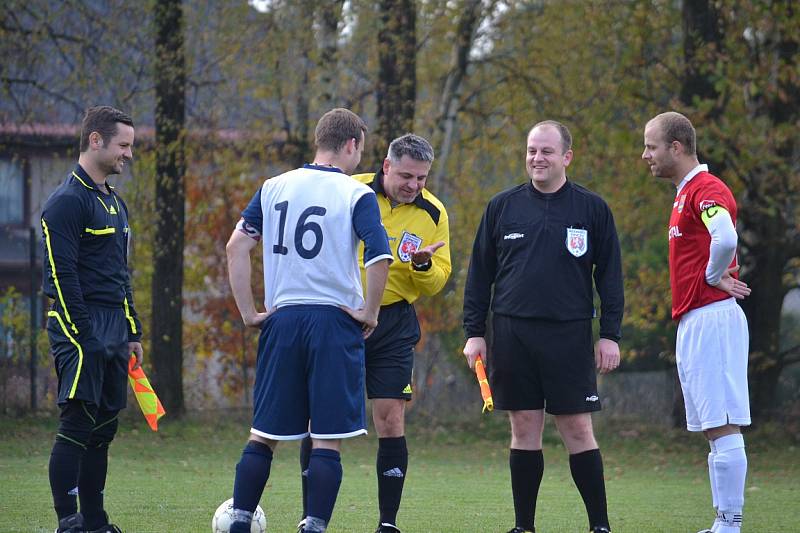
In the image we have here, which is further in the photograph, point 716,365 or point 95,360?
point 716,365

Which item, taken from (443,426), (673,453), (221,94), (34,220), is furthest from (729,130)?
(34,220)

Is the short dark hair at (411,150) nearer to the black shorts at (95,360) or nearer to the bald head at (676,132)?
the bald head at (676,132)

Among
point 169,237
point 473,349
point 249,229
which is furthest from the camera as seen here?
point 169,237

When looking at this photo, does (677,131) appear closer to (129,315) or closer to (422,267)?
(422,267)

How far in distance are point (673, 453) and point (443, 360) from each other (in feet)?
18.0

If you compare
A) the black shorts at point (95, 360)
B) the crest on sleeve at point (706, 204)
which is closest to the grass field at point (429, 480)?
the black shorts at point (95, 360)

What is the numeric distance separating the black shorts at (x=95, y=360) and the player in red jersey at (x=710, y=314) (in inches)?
132

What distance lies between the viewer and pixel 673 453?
14469mm

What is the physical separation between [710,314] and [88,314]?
142 inches

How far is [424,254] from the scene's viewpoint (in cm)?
634

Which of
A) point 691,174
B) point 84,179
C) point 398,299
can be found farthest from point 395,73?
point 84,179

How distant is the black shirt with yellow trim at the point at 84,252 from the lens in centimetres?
607

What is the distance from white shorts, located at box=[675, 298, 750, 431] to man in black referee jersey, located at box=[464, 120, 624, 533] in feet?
1.50

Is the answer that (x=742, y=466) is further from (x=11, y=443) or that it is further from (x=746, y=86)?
(x=11, y=443)
